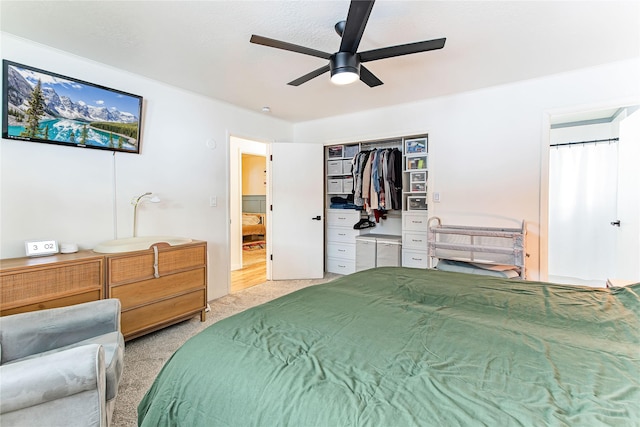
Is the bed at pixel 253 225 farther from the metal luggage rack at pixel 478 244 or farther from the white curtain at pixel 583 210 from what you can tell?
the white curtain at pixel 583 210

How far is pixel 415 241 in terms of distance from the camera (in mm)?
3771

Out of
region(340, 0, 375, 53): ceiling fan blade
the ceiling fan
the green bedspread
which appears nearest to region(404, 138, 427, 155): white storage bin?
the ceiling fan

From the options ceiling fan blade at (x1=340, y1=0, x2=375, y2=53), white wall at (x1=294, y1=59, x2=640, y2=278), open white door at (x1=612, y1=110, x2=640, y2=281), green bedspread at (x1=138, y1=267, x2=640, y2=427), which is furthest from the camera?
white wall at (x1=294, y1=59, x2=640, y2=278)

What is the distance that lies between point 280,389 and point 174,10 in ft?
7.08

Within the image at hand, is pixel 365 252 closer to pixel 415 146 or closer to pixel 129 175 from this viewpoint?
pixel 415 146

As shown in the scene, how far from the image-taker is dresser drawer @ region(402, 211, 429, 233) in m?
3.71

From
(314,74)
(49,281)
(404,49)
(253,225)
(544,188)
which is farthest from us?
(253,225)

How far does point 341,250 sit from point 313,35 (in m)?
3.08

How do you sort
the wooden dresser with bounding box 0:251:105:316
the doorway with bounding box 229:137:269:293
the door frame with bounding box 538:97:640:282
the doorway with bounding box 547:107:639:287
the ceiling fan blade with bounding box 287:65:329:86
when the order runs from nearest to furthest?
1. the wooden dresser with bounding box 0:251:105:316
2. the ceiling fan blade with bounding box 287:65:329:86
3. the door frame with bounding box 538:97:640:282
4. the doorway with bounding box 547:107:639:287
5. the doorway with bounding box 229:137:269:293

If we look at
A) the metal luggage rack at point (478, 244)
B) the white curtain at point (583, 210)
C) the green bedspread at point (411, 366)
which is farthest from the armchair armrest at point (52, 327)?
the white curtain at point (583, 210)

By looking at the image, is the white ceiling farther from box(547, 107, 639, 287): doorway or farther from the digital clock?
box(547, 107, 639, 287): doorway

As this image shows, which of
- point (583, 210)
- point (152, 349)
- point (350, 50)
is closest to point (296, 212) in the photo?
point (152, 349)

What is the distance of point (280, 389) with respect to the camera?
81 cm

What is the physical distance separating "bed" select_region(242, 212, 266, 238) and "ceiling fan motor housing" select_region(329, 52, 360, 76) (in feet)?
17.9
